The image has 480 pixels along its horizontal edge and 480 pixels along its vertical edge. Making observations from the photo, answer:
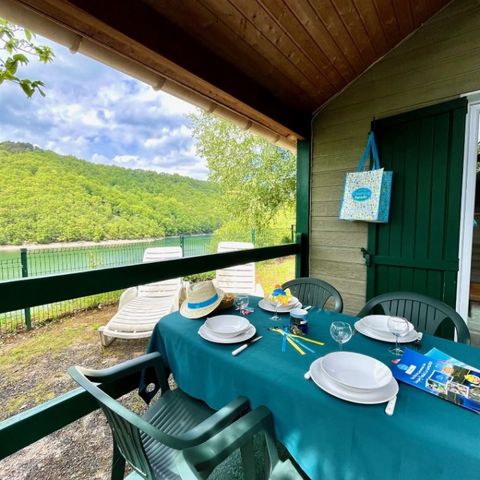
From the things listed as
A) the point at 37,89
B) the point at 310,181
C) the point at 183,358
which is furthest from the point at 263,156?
the point at 183,358

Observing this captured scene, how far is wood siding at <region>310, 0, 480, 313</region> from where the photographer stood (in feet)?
6.73

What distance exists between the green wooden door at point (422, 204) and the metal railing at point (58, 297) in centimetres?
193

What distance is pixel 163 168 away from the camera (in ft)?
14.7

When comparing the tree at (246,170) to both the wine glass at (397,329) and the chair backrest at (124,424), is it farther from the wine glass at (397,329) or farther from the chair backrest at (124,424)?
the chair backrest at (124,424)

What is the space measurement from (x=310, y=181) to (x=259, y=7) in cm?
168

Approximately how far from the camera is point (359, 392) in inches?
33.3

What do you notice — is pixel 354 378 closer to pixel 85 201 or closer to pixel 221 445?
pixel 221 445

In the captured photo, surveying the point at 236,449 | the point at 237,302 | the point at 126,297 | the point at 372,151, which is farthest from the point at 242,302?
the point at 126,297

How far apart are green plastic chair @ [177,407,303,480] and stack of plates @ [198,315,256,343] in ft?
1.25

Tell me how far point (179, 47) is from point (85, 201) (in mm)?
2423

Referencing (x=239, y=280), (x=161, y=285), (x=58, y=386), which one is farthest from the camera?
(x=239, y=280)

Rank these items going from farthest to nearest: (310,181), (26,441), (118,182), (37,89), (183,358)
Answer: (118,182) → (310,181) → (37,89) → (183,358) → (26,441)

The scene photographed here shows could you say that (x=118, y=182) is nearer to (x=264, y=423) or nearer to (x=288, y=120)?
(x=288, y=120)

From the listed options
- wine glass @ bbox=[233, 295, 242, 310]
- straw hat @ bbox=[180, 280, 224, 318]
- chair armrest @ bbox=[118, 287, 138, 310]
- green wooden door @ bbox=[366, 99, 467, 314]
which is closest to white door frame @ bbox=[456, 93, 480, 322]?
green wooden door @ bbox=[366, 99, 467, 314]
